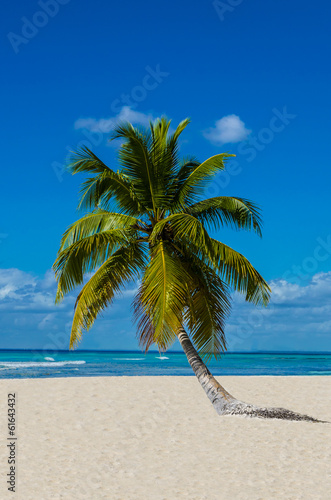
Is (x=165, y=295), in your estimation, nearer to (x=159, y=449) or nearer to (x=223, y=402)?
(x=159, y=449)

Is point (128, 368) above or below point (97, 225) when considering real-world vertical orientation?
above

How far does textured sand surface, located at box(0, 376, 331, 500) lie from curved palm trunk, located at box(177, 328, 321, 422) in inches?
9.9

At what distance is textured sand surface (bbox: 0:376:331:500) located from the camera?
5.77 meters

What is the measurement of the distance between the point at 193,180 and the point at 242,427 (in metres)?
4.81

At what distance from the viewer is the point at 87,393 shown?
1295 cm

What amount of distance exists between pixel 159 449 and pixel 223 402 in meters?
2.77

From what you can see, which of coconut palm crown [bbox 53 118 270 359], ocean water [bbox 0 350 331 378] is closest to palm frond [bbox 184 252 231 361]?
coconut palm crown [bbox 53 118 270 359]

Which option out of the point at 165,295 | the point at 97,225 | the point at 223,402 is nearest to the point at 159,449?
the point at 165,295

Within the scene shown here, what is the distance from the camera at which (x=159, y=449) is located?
7766 mm

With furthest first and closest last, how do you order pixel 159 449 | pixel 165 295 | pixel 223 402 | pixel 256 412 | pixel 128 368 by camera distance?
pixel 128 368 < pixel 223 402 < pixel 256 412 < pixel 165 295 < pixel 159 449

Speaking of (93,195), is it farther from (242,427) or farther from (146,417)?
(242,427)

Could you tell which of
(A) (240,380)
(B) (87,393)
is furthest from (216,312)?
(A) (240,380)

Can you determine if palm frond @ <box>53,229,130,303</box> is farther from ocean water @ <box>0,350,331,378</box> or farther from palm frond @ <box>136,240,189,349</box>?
ocean water @ <box>0,350,331,378</box>

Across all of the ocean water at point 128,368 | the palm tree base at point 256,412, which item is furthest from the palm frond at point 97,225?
the ocean water at point 128,368
